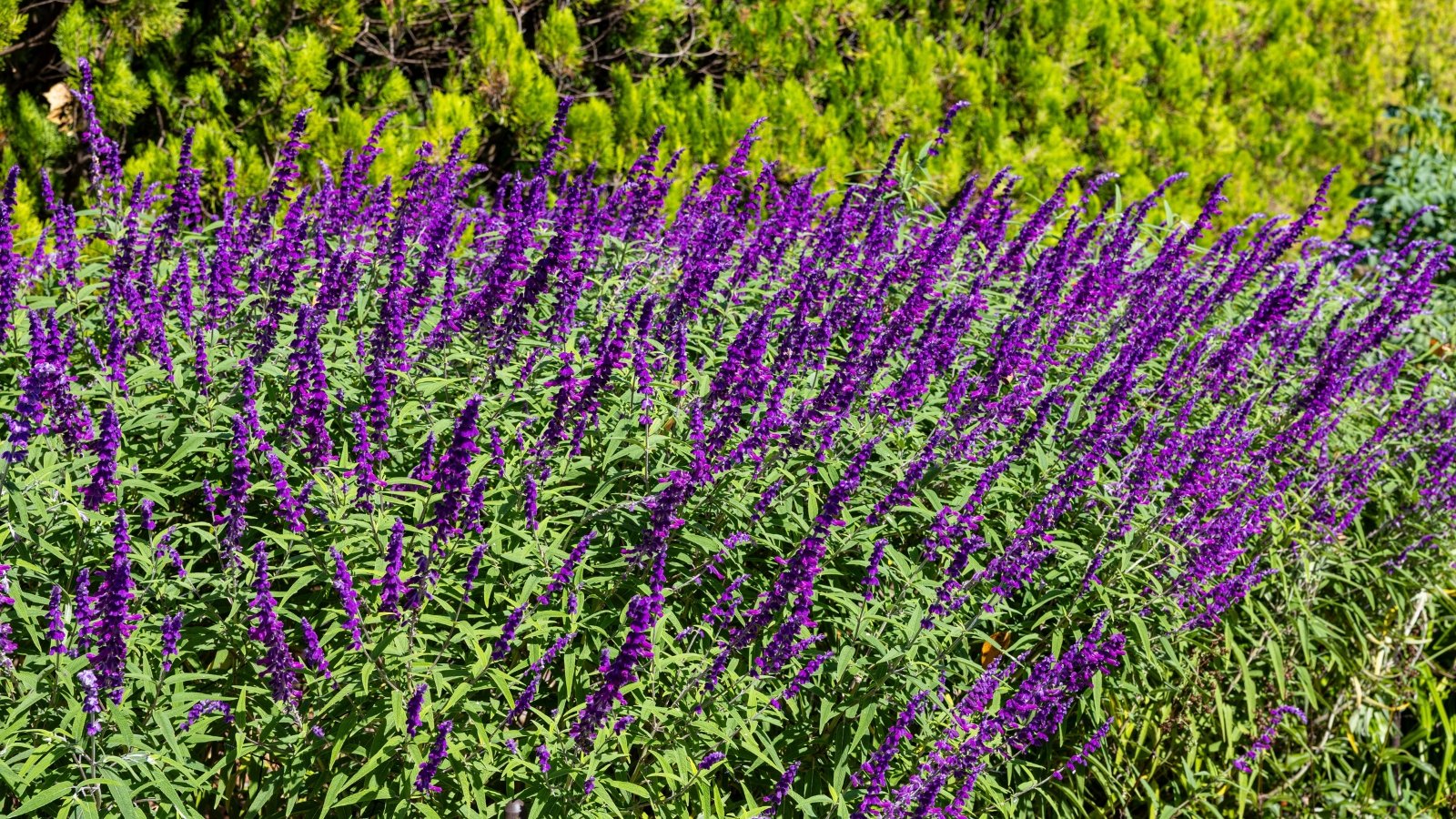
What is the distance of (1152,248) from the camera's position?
34.7ft

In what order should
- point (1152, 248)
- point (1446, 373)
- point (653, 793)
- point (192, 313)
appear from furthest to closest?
point (1152, 248), point (1446, 373), point (192, 313), point (653, 793)

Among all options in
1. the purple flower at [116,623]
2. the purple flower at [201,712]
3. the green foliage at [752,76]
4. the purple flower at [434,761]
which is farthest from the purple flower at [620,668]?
the green foliage at [752,76]

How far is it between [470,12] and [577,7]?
34.0 inches

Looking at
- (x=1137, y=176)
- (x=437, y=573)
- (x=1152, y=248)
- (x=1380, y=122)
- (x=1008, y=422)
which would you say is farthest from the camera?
(x=1380, y=122)

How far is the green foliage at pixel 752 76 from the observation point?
695cm

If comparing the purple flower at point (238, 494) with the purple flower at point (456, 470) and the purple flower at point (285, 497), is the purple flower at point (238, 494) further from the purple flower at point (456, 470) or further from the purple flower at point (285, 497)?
the purple flower at point (456, 470)

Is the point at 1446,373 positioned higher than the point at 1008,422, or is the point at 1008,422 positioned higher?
the point at 1008,422

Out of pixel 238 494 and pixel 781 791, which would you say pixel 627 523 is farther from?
pixel 238 494

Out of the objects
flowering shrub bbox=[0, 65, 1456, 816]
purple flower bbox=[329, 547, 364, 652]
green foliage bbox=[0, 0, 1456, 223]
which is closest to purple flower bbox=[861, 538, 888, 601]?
flowering shrub bbox=[0, 65, 1456, 816]

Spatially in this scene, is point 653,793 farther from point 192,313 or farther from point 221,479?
point 192,313

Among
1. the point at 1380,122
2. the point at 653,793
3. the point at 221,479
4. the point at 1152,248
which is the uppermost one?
the point at 221,479

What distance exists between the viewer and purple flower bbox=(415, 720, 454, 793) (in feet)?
10.3

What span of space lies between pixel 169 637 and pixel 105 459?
1.66ft

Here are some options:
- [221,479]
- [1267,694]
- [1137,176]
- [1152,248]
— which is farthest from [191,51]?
[1137,176]
